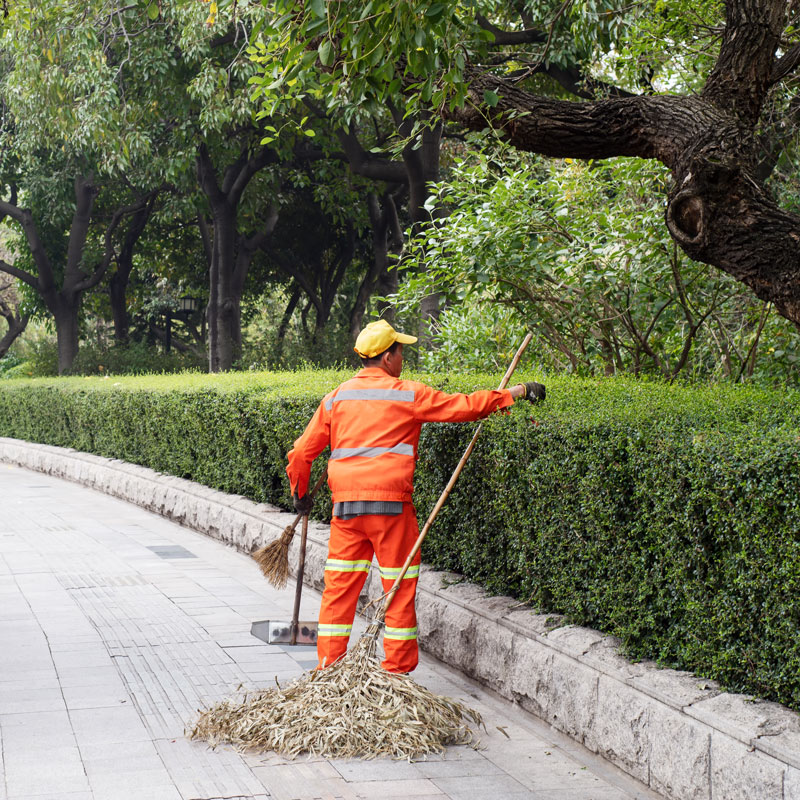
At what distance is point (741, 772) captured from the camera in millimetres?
3402

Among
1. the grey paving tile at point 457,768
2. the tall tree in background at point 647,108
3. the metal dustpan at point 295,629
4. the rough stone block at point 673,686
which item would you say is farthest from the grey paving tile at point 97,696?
the tall tree in background at point 647,108

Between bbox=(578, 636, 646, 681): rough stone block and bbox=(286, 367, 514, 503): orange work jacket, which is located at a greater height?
bbox=(286, 367, 514, 503): orange work jacket

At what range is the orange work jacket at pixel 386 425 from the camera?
16.2 feet

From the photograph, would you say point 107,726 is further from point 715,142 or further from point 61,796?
point 715,142

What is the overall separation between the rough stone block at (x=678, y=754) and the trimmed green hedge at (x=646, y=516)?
27 centimetres

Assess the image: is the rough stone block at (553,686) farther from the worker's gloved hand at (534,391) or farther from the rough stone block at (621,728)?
the worker's gloved hand at (534,391)

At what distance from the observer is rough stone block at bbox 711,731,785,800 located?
327 centimetres

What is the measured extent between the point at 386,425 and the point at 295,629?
1.61 meters

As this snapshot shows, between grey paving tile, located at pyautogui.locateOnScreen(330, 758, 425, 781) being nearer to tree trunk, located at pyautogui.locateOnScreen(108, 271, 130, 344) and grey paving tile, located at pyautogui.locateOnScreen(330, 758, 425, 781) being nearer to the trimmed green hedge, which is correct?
the trimmed green hedge

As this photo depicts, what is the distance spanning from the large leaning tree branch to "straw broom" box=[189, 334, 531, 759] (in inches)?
103

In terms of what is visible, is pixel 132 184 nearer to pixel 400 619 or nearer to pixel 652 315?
pixel 652 315

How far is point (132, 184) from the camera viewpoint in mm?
22703

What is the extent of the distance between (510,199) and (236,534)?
4.15 meters

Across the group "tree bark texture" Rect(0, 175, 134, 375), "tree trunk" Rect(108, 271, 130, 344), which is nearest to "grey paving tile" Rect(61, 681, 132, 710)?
"tree bark texture" Rect(0, 175, 134, 375)
